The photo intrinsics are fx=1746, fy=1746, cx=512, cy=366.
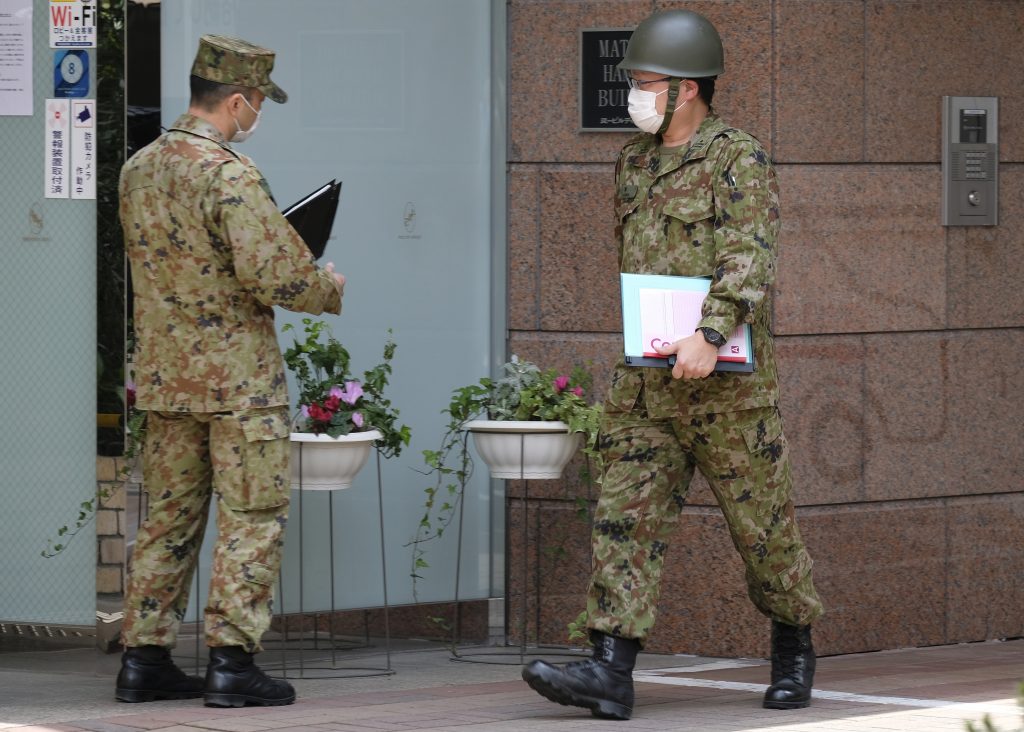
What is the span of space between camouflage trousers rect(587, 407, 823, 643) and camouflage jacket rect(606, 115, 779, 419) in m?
0.07

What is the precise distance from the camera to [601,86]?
6.59 meters

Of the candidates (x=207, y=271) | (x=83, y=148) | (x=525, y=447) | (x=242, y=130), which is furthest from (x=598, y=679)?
(x=83, y=148)

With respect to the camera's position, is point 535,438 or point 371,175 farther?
point 371,175

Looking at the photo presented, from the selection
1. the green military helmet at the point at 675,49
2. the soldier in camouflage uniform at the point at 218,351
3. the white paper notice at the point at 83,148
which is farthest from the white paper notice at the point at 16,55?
the green military helmet at the point at 675,49

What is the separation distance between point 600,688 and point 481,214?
7.60 ft

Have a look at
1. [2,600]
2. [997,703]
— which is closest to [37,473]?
[2,600]

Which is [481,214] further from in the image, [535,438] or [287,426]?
[287,426]

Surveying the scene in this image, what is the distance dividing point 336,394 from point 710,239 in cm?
154

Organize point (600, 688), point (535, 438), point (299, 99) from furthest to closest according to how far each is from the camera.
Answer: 1. point (299, 99)
2. point (535, 438)
3. point (600, 688)

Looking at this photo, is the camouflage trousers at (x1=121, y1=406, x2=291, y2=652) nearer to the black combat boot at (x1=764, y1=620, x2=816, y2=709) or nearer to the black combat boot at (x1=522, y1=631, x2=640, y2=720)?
the black combat boot at (x1=522, y1=631, x2=640, y2=720)

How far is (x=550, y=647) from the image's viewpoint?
6734mm

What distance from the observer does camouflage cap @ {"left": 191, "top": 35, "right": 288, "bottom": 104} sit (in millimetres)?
5387

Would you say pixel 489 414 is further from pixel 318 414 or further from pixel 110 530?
pixel 110 530

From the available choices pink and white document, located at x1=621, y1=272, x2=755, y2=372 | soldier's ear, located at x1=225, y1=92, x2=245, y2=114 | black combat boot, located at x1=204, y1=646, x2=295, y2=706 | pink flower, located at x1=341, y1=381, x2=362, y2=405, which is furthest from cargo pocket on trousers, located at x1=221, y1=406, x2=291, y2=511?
pink and white document, located at x1=621, y1=272, x2=755, y2=372
